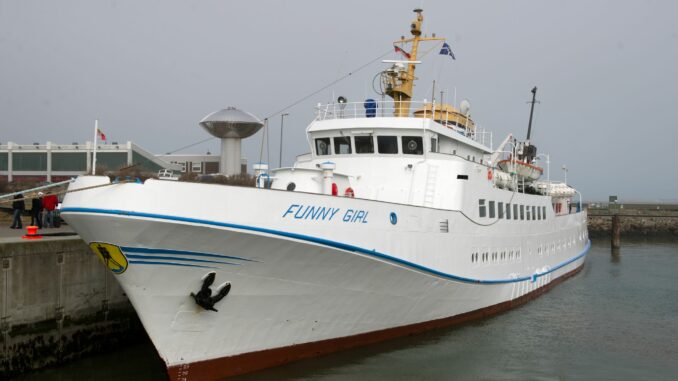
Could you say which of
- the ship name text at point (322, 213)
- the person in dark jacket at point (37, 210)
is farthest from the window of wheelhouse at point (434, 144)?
the person in dark jacket at point (37, 210)

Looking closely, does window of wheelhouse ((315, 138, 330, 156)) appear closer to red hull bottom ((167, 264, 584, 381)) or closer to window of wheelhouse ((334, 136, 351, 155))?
window of wheelhouse ((334, 136, 351, 155))

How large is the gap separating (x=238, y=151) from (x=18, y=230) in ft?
96.6

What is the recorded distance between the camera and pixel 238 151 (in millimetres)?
44844

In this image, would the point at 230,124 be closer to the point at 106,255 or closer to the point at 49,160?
the point at 49,160

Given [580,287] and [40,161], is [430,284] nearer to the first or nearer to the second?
[580,287]

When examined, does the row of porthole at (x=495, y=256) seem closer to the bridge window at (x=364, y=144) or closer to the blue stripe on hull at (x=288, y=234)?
the blue stripe on hull at (x=288, y=234)

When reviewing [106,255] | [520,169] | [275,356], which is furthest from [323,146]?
[520,169]

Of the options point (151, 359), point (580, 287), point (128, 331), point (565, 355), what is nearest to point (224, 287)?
point (151, 359)

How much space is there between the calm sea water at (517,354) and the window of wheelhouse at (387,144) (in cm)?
463

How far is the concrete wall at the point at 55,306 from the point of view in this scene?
1032 cm

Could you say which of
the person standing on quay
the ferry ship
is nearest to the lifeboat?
the ferry ship

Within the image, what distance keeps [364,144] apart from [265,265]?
222 inches

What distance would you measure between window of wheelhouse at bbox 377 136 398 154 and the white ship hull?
2299 mm

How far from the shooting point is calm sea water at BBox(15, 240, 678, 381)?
10914 mm
